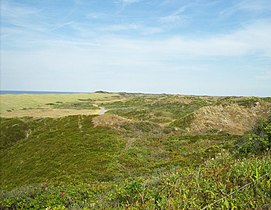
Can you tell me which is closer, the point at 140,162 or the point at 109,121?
the point at 140,162

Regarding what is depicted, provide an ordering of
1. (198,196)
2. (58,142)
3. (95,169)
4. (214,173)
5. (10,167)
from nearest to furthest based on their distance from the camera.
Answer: (198,196), (214,173), (95,169), (10,167), (58,142)

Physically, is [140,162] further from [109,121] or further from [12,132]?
[12,132]

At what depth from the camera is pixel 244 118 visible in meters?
46.0

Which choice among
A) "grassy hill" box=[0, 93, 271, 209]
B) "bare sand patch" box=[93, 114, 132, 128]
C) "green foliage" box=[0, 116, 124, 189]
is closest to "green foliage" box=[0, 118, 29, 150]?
"grassy hill" box=[0, 93, 271, 209]

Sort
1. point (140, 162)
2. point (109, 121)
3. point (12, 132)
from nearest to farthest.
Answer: point (140, 162)
point (109, 121)
point (12, 132)

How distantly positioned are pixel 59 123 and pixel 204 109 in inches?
925

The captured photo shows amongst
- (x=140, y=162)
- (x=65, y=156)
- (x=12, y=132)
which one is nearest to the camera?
(x=140, y=162)

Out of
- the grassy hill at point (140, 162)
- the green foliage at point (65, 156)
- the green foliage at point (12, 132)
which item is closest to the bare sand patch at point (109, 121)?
the grassy hill at point (140, 162)

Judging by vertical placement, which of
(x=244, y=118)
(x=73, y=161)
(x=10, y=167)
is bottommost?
(x=10, y=167)

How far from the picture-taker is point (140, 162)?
24.4 metres

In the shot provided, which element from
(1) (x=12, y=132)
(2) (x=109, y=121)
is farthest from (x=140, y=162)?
(1) (x=12, y=132)

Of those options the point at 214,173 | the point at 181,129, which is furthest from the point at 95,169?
the point at 181,129

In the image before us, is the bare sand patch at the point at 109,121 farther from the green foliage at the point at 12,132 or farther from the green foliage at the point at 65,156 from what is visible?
the green foliage at the point at 12,132

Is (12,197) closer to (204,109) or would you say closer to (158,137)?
(158,137)
